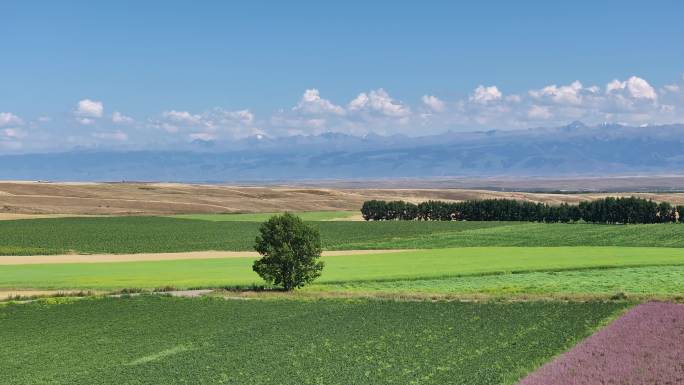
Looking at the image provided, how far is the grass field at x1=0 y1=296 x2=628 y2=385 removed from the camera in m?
27.8

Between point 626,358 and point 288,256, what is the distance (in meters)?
29.1

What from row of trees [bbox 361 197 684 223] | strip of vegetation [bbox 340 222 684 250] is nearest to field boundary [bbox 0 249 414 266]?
strip of vegetation [bbox 340 222 684 250]

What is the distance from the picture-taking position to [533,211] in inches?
5709

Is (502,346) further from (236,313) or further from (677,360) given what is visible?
(236,313)

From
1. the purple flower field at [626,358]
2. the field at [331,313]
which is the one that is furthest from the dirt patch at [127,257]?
the purple flower field at [626,358]

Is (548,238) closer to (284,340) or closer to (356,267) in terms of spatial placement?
(356,267)

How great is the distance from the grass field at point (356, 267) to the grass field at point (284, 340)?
42.5 feet

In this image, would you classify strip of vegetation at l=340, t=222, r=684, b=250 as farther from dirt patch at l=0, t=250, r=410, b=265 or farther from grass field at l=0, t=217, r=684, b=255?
dirt patch at l=0, t=250, r=410, b=265

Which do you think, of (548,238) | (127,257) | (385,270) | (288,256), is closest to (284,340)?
(288,256)

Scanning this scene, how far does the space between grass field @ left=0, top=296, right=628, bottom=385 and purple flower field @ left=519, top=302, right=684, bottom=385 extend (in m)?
0.98

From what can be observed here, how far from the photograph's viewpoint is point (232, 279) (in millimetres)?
62219

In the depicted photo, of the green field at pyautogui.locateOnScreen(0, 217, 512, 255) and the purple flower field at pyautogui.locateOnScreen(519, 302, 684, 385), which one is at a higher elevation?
the purple flower field at pyautogui.locateOnScreen(519, 302, 684, 385)

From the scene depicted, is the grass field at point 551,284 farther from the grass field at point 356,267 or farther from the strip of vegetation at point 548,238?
the strip of vegetation at point 548,238

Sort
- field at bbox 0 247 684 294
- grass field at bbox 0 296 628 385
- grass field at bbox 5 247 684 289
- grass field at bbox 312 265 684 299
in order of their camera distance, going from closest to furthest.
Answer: grass field at bbox 0 296 628 385
grass field at bbox 312 265 684 299
field at bbox 0 247 684 294
grass field at bbox 5 247 684 289
